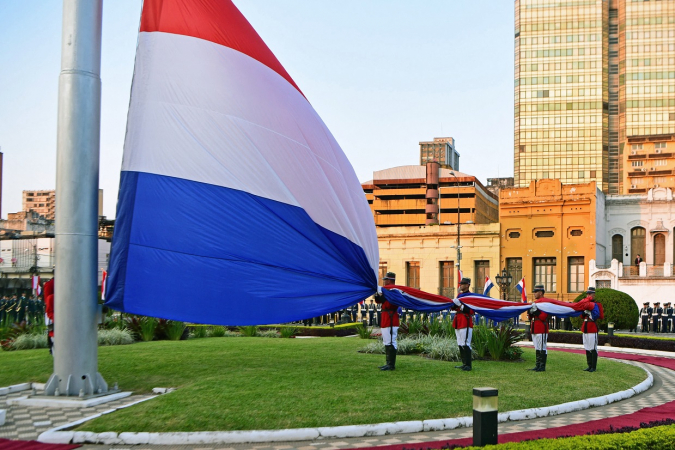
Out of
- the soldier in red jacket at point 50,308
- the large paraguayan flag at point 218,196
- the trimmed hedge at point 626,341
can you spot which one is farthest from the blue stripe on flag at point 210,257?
the trimmed hedge at point 626,341

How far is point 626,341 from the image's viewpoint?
2534 centimetres

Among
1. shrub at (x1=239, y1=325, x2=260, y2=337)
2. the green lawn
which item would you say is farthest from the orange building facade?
the green lawn

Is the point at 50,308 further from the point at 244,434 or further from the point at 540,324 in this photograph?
the point at 540,324

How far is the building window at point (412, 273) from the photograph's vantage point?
59.3m

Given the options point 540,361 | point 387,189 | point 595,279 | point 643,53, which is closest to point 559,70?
point 643,53

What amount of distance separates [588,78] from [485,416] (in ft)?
308

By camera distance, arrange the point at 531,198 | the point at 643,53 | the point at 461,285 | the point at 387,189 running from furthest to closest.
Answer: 1. the point at 387,189
2. the point at 643,53
3. the point at 531,198
4. the point at 461,285

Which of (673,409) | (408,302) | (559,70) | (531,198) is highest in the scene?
(559,70)

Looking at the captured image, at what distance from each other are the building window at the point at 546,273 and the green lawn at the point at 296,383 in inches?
1483

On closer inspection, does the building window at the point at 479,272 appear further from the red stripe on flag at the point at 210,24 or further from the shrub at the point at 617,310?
the red stripe on flag at the point at 210,24

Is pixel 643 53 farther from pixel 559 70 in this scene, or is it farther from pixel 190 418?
pixel 190 418

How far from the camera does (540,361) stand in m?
15.2

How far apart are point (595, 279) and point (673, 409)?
134 ft

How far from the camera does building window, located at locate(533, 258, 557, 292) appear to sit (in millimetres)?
54219
